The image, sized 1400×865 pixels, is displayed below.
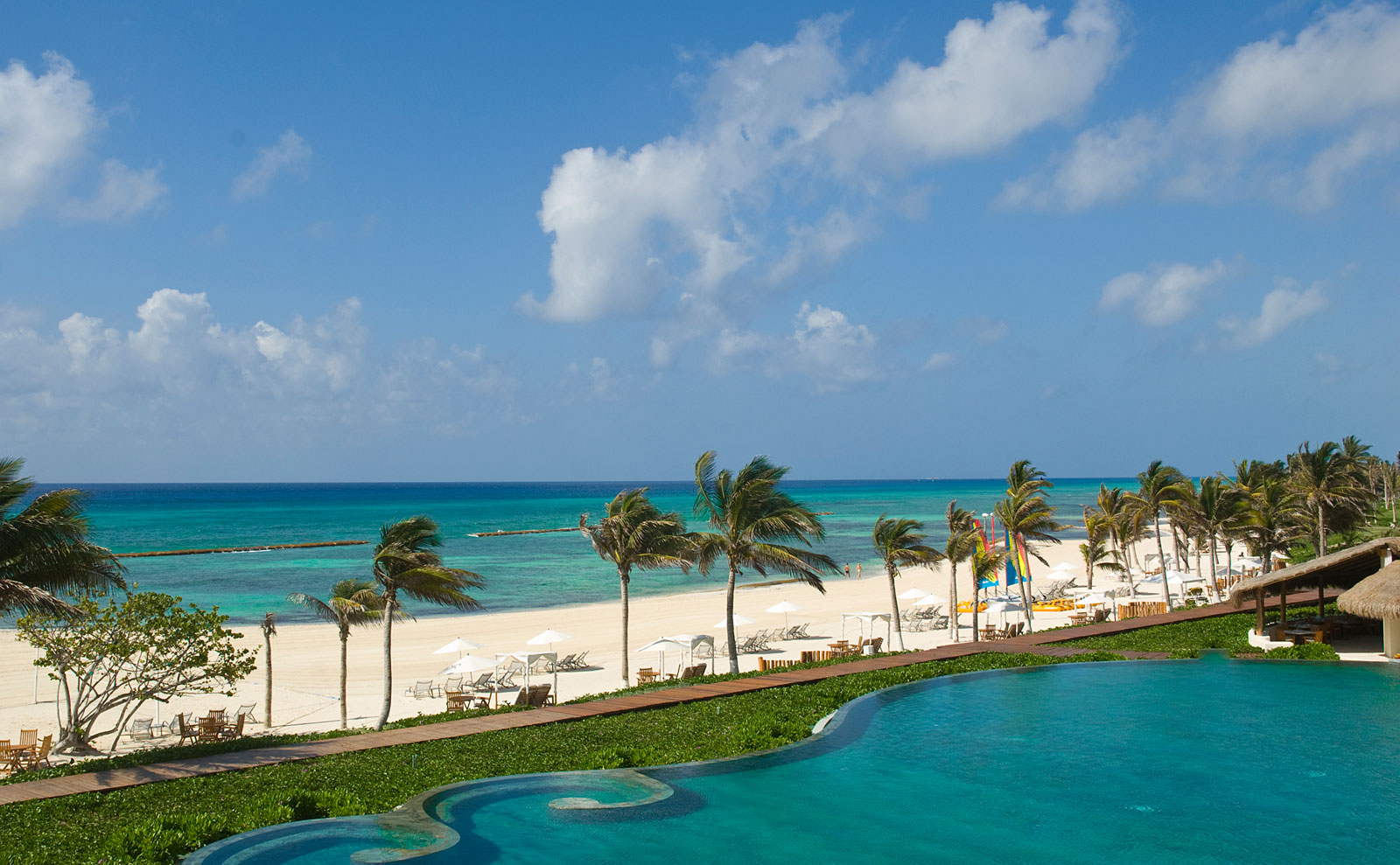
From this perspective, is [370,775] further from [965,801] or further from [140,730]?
[140,730]

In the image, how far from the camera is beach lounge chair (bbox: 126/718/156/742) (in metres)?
19.4

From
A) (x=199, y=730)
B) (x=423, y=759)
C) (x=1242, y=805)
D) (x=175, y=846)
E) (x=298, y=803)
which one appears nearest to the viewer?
(x=175, y=846)

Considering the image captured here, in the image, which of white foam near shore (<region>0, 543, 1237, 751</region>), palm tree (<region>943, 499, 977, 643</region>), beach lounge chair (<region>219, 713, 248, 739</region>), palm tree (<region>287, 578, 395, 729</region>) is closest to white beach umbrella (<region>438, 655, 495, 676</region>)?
white foam near shore (<region>0, 543, 1237, 751</region>)

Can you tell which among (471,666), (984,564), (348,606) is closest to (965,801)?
(471,666)

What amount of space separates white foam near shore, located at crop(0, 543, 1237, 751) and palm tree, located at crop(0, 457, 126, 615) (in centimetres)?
590

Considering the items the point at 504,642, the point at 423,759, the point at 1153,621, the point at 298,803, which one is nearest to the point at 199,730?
the point at 423,759

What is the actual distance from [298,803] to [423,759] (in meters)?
2.65

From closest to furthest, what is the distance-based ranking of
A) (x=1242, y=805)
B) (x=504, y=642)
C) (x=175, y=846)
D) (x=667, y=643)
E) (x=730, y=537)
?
1. (x=175, y=846)
2. (x=1242, y=805)
3. (x=730, y=537)
4. (x=667, y=643)
5. (x=504, y=642)

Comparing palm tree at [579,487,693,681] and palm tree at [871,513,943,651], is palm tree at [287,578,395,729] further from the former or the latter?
palm tree at [871,513,943,651]

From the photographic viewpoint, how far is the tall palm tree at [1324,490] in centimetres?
3812

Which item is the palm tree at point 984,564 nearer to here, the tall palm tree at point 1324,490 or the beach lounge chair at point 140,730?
the tall palm tree at point 1324,490

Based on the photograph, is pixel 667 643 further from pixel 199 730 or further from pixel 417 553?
pixel 199 730

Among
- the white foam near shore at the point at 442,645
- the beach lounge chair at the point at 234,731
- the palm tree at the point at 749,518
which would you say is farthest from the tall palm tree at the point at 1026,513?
the beach lounge chair at the point at 234,731

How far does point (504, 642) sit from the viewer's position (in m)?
33.9
